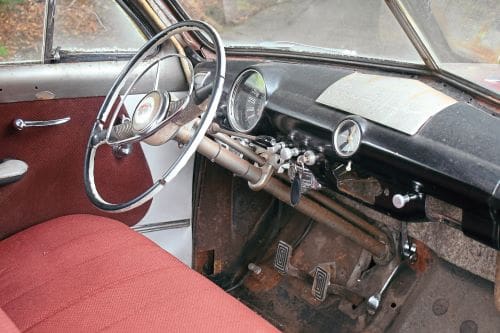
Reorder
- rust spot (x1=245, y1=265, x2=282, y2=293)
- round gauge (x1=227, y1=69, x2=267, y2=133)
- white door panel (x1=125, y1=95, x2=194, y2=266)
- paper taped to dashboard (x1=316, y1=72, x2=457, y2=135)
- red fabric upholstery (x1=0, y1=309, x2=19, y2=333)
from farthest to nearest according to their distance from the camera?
rust spot (x1=245, y1=265, x2=282, y2=293) → white door panel (x1=125, y1=95, x2=194, y2=266) → round gauge (x1=227, y1=69, x2=267, y2=133) → paper taped to dashboard (x1=316, y1=72, x2=457, y2=135) → red fabric upholstery (x1=0, y1=309, x2=19, y2=333)

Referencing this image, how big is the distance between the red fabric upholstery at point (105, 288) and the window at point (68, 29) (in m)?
0.61

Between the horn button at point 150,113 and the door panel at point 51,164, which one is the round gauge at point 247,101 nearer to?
the horn button at point 150,113

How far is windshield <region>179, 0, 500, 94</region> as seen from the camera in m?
1.73

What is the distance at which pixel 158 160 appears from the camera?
2391mm

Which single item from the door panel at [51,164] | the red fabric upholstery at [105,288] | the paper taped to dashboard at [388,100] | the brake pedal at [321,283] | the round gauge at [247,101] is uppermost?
the paper taped to dashboard at [388,100]

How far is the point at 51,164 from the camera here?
216cm

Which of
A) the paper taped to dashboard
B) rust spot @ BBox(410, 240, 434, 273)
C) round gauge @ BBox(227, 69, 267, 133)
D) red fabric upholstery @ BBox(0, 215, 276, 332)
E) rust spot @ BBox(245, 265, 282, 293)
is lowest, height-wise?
rust spot @ BBox(245, 265, 282, 293)

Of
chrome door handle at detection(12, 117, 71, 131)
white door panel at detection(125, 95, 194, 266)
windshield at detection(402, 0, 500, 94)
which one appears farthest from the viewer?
white door panel at detection(125, 95, 194, 266)

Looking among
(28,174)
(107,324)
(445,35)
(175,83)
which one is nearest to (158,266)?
(107,324)

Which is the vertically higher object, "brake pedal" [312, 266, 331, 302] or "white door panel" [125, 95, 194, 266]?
"white door panel" [125, 95, 194, 266]

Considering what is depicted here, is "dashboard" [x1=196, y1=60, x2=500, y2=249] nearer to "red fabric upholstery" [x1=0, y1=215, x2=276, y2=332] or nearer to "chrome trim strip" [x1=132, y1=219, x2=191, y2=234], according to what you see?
"red fabric upholstery" [x1=0, y1=215, x2=276, y2=332]

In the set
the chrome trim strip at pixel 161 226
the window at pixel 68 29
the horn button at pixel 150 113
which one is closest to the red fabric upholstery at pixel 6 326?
the horn button at pixel 150 113

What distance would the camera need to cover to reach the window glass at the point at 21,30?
6.73ft

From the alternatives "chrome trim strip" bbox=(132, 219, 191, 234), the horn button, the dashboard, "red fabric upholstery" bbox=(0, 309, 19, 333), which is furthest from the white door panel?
"red fabric upholstery" bbox=(0, 309, 19, 333)
